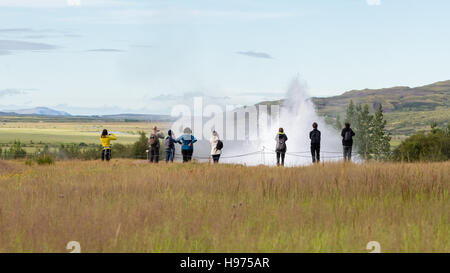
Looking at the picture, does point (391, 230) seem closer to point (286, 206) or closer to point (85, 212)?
point (286, 206)

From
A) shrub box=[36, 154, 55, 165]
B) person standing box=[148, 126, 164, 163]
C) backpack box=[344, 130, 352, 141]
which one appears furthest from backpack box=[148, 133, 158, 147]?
shrub box=[36, 154, 55, 165]

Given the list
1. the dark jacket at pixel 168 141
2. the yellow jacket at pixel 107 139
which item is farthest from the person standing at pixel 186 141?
the yellow jacket at pixel 107 139

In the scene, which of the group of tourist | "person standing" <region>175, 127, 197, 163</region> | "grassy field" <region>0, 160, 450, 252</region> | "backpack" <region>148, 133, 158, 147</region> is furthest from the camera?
"backpack" <region>148, 133, 158, 147</region>

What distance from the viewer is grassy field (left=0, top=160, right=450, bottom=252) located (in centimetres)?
832

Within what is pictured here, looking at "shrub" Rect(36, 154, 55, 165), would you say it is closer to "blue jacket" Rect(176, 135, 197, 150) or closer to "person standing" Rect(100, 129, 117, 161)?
"person standing" Rect(100, 129, 117, 161)

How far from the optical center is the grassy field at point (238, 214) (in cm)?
832

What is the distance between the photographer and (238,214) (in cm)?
1019

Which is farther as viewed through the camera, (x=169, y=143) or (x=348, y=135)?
(x=169, y=143)

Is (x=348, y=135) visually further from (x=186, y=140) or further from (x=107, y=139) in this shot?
(x=107, y=139)

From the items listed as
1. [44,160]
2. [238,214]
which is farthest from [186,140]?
[238,214]

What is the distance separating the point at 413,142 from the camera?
10488cm

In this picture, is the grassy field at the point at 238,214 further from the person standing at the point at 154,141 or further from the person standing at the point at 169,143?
the person standing at the point at 169,143
